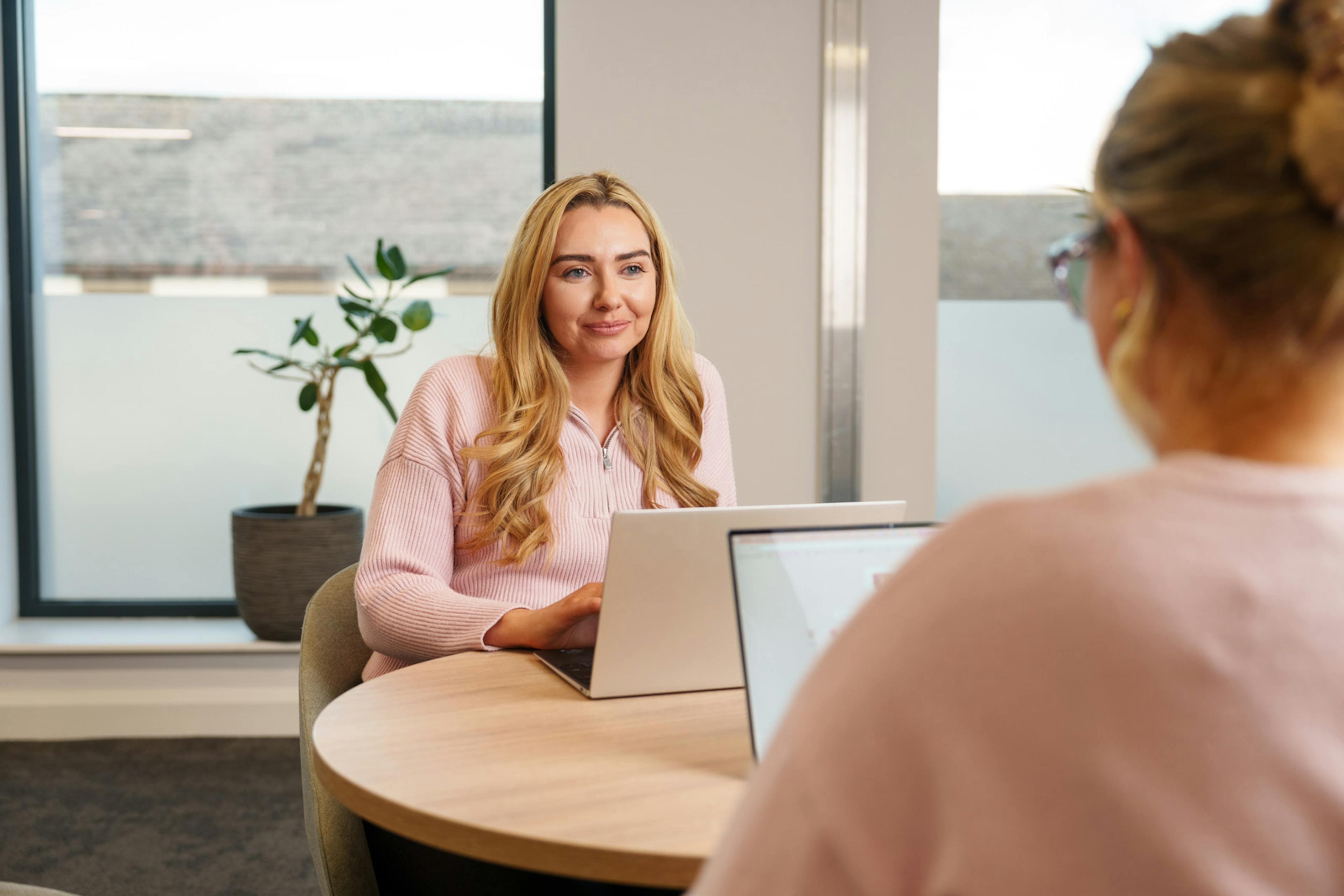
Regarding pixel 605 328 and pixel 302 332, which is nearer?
pixel 605 328

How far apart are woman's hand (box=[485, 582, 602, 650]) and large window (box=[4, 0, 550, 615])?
87.3 inches

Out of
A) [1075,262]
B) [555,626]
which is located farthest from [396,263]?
[1075,262]

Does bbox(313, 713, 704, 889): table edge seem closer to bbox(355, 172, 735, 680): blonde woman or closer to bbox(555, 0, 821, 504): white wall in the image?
bbox(355, 172, 735, 680): blonde woman

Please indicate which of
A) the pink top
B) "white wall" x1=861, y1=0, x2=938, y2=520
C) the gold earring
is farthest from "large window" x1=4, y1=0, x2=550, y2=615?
the pink top

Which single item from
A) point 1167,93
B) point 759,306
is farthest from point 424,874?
point 759,306

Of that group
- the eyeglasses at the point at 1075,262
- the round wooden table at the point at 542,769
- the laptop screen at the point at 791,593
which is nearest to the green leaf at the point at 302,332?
the round wooden table at the point at 542,769

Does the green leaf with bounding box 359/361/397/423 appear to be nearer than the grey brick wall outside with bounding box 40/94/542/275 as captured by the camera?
Yes

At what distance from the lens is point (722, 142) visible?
3391mm

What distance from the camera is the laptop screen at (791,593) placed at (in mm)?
1050

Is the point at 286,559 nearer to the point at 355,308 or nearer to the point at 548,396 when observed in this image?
the point at 355,308

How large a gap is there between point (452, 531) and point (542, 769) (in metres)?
0.82

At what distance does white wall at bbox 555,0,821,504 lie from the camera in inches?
133

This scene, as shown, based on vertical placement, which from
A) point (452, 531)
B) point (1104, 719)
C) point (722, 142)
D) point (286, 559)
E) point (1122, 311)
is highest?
point (722, 142)

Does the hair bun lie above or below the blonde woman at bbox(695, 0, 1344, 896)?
above
